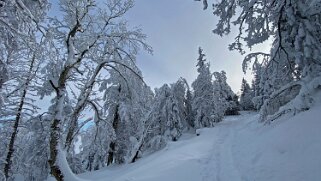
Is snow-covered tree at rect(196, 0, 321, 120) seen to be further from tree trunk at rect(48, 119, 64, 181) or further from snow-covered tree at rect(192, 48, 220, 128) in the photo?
snow-covered tree at rect(192, 48, 220, 128)

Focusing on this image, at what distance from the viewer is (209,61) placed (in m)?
47.3

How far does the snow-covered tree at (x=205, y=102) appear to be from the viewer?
39.6 m

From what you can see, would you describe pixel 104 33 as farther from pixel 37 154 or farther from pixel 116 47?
pixel 37 154

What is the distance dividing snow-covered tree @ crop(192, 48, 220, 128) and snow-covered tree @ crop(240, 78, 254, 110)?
35.2 meters

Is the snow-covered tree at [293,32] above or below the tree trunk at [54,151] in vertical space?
above

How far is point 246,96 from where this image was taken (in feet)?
258

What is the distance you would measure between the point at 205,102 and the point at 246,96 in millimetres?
41512

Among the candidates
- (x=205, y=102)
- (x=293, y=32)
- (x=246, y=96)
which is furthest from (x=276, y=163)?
(x=246, y=96)

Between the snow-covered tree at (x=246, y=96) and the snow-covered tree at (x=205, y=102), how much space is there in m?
35.2

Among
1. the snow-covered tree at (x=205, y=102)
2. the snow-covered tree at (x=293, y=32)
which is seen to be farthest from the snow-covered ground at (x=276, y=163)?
the snow-covered tree at (x=205, y=102)

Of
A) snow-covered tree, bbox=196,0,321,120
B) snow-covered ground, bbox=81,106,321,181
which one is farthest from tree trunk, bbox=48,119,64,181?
snow-covered tree, bbox=196,0,321,120

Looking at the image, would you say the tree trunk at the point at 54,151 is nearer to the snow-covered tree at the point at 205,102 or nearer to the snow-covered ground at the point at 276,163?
the snow-covered ground at the point at 276,163

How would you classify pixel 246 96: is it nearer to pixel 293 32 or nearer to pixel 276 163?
pixel 293 32

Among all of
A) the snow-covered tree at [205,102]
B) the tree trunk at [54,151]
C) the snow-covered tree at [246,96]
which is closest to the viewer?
the tree trunk at [54,151]
